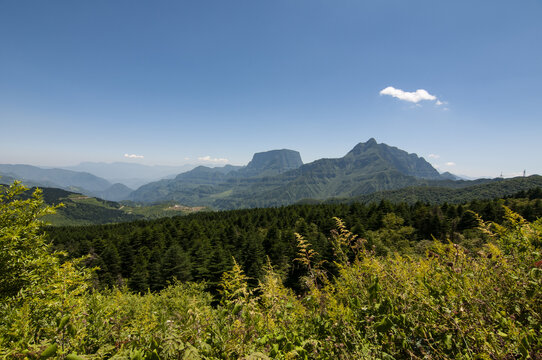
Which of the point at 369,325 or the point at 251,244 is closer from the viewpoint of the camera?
the point at 369,325

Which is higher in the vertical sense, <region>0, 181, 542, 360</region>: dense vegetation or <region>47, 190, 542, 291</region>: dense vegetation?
<region>0, 181, 542, 360</region>: dense vegetation

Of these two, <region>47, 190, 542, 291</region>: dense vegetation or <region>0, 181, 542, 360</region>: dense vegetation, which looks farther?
<region>47, 190, 542, 291</region>: dense vegetation

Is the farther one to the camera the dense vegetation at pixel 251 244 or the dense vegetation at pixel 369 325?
the dense vegetation at pixel 251 244

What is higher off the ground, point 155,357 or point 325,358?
point 155,357

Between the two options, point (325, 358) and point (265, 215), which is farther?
point (265, 215)

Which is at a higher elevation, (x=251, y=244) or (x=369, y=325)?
(x=369, y=325)

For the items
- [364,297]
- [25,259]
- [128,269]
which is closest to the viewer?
[364,297]

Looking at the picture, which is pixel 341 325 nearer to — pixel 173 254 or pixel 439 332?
pixel 439 332

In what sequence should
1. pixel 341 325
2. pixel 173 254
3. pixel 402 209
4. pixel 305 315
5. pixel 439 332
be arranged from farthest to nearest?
pixel 402 209 < pixel 173 254 < pixel 305 315 < pixel 341 325 < pixel 439 332

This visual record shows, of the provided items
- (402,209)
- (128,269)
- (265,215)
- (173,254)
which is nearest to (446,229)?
(402,209)

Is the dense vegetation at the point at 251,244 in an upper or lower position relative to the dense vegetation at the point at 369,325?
lower

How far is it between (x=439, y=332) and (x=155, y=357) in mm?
3561

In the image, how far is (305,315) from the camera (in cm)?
479

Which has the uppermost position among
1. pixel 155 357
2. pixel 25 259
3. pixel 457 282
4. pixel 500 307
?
pixel 457 282
